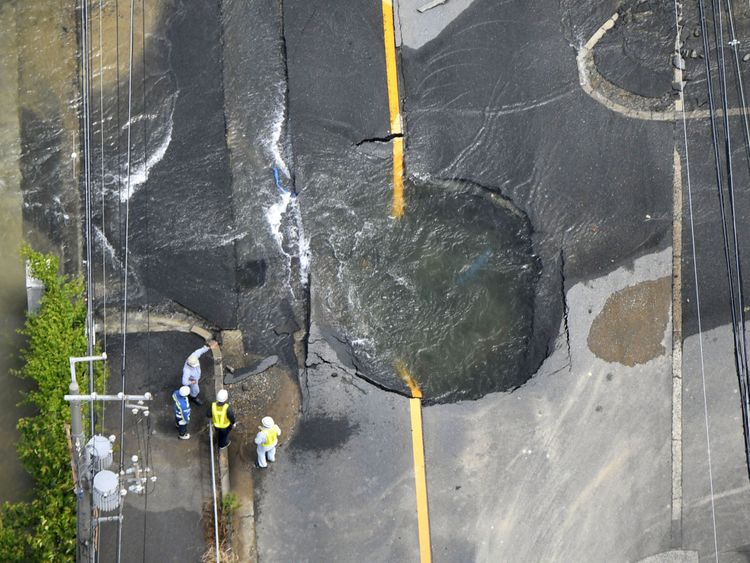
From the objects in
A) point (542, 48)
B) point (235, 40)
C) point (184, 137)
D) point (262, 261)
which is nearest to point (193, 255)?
point (262, 261)

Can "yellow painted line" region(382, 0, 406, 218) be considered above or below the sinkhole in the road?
above

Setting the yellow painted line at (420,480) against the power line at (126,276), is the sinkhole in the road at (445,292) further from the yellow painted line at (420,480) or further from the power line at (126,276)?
the power line at (126,276)

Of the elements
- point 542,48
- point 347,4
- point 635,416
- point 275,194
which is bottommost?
point 635,416

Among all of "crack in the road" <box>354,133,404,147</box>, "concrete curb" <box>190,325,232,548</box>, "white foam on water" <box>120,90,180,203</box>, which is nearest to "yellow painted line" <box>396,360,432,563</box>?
"concrete curb" <box>190,325,232,548</box>

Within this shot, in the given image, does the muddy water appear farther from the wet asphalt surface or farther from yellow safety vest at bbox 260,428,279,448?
yellow safety vest at bbox 260,428,279,448

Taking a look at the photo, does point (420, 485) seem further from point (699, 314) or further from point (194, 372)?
point (699, 314)

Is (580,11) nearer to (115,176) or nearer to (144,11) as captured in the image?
(144,11)
